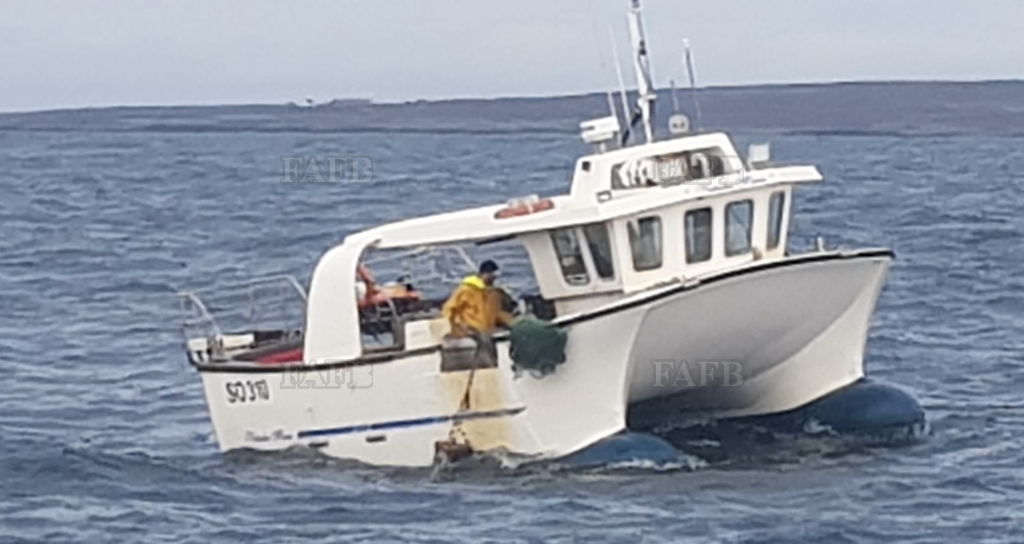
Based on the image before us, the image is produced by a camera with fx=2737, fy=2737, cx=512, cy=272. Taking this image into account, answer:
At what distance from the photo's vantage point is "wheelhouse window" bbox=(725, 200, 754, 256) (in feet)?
89.7

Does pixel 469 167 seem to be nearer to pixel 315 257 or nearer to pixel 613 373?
pixel 315 257

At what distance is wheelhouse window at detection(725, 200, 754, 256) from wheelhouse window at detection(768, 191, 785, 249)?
272 millimetres

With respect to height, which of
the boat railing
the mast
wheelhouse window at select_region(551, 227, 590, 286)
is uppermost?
the mast

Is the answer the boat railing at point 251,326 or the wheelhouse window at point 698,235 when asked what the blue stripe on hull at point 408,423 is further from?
the wheelhouse window at point 698,235

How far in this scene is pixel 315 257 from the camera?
173 feet

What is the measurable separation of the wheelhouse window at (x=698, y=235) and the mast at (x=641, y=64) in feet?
3.95

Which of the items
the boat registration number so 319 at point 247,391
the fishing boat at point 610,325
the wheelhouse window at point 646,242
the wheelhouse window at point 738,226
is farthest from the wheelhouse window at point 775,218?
the boat registration number so 319 at point 247,391

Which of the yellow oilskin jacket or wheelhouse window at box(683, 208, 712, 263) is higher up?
wheelhouse window at box(683, 208, 712, 263)

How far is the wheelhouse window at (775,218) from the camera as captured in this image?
27625 mm

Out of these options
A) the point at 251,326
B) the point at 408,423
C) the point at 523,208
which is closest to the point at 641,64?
the point at 523,208

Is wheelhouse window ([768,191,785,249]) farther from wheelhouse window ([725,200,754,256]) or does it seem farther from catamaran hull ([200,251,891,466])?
catamaran hull ([200,251,891,466])

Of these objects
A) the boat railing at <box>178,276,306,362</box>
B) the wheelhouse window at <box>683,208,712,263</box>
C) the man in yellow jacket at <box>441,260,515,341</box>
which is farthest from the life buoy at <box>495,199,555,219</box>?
the boat railing at <box>178,276,306,362</box>

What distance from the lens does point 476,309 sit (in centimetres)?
2755

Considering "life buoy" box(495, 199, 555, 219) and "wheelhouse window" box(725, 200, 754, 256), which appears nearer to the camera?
"wheelhouse window" box(725, 200, 754, 256)
